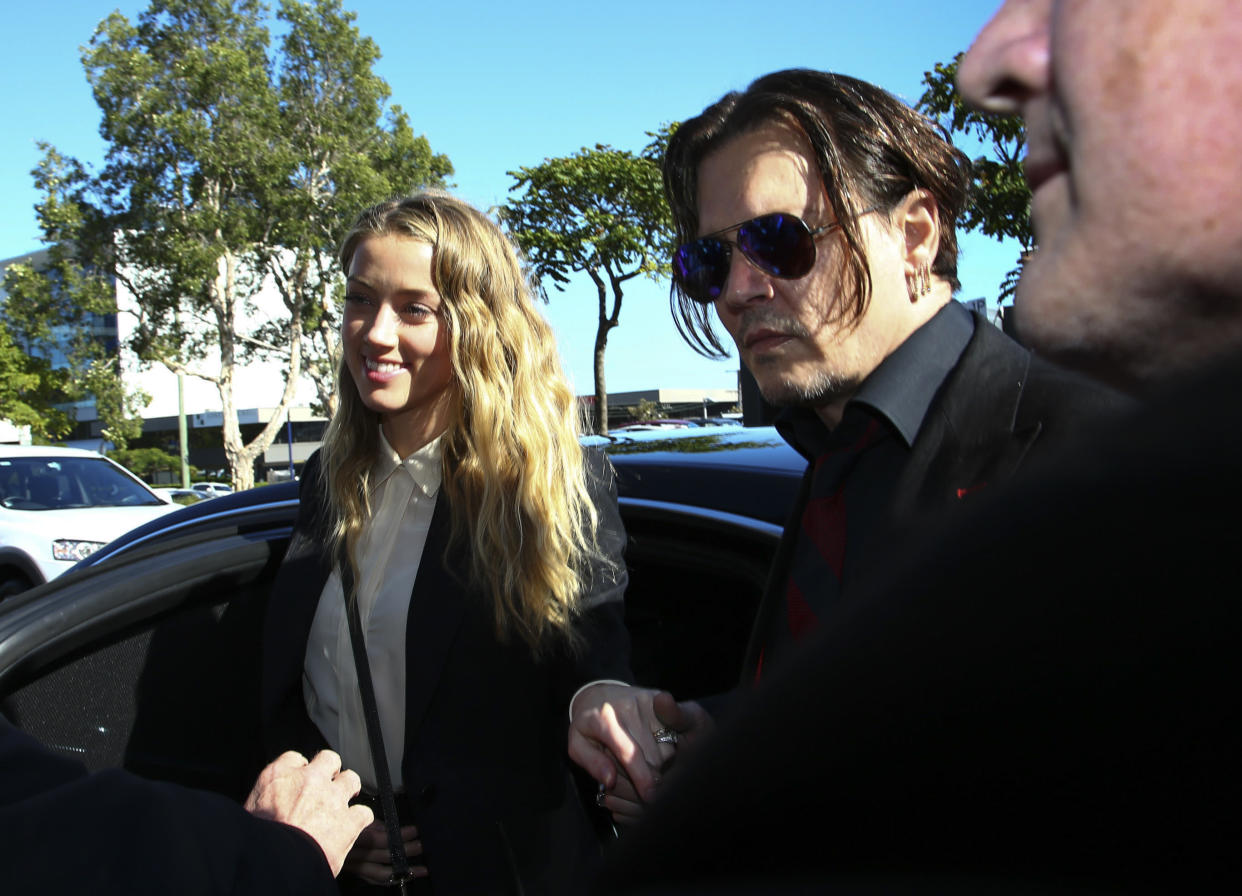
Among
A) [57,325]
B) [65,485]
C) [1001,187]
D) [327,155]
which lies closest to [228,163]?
[327,155]

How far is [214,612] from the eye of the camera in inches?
87.0

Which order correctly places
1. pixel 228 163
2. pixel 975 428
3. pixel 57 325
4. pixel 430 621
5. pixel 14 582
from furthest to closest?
1. pixel 57 325
2. pixel 228 163
3. pixel 14 582
4. pixel 430 621
5. pixel 975 428

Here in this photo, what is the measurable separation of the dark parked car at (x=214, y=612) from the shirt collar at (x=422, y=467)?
1.08 ft

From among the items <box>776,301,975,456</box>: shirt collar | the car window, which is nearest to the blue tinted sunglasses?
<box>776,301,975,456</box>: shirt collar

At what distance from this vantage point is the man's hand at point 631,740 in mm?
1571

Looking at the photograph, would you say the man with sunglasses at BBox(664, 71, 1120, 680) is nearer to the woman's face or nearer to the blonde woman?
the blonde woman

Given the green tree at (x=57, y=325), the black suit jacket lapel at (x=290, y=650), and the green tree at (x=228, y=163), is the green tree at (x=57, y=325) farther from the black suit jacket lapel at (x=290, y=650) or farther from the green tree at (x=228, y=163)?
the black suit jacket lapel at (x=290, y=650)

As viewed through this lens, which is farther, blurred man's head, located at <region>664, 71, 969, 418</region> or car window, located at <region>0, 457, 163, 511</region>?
car window, located at <region>0, 457, 163, 511</region>

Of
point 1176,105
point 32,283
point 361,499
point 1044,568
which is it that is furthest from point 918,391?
point 32,283

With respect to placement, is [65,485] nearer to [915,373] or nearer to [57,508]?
[57,508]

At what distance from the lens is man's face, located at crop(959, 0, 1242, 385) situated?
473 millimetres

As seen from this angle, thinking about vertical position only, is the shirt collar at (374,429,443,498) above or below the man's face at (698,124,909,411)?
below

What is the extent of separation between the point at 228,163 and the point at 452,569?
2329 cm

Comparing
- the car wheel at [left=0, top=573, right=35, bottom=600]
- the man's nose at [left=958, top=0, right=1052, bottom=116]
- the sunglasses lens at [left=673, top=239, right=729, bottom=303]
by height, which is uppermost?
the sunglasses lens at [left=673, top=239, right=729, bottom=303]
